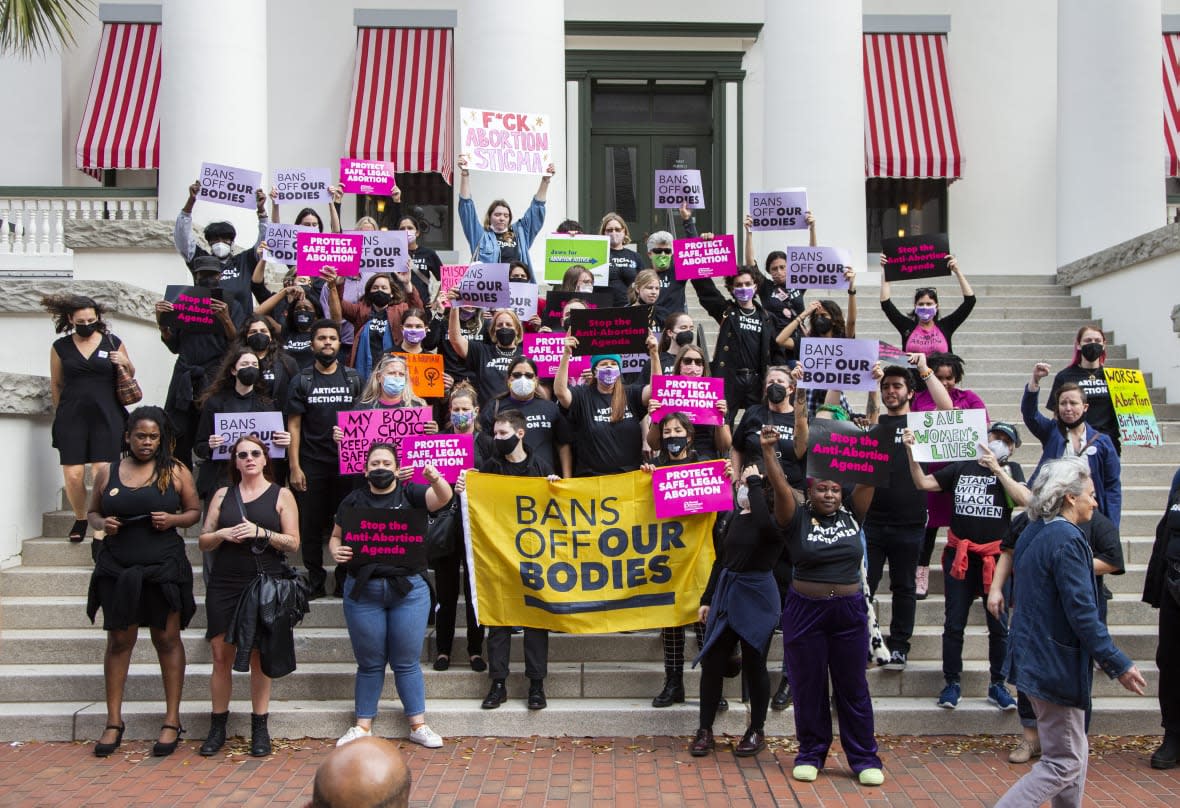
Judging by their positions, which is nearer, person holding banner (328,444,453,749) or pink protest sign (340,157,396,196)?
person holding banner (328,444,453,749)

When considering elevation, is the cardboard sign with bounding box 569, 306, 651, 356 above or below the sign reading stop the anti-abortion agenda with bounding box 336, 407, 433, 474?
above

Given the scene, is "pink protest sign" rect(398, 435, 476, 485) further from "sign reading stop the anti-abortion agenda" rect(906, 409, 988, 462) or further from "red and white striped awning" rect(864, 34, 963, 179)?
"red and white striped awning" rect(864, 34, 963, 179)

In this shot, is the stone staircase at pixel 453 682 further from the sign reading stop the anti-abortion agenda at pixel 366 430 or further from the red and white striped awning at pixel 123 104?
the red and white striped awning at pixel 123 104

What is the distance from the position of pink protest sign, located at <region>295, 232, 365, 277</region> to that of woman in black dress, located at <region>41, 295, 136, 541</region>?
5.51 ft

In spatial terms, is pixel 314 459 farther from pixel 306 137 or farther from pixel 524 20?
pixel 306 137

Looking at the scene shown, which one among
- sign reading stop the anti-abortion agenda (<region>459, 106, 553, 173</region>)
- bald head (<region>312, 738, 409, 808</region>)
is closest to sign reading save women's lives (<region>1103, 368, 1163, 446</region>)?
sign reading stop the anti-abortion agenda (<region>459, 106, 553, 173</region>)

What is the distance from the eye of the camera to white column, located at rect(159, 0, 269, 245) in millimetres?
14312

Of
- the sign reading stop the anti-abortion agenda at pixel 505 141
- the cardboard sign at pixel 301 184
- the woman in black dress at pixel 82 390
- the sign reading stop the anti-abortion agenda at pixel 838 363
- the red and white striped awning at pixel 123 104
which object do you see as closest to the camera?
the sign reading stop the anti-abortion agenda at pixel 838 363

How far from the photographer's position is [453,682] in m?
8.18

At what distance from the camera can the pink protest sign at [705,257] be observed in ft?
34.3

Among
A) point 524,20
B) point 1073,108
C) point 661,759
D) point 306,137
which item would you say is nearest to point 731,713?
point 661,759

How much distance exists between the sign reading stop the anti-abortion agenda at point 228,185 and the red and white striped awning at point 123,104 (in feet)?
24.5

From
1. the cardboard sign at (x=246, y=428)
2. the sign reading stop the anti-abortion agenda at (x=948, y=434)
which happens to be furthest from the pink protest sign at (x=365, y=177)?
the sign reading stop the anti-abortion agenda at (x=948, y=434)

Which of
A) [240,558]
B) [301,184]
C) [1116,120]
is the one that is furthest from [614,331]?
[1116,120]
